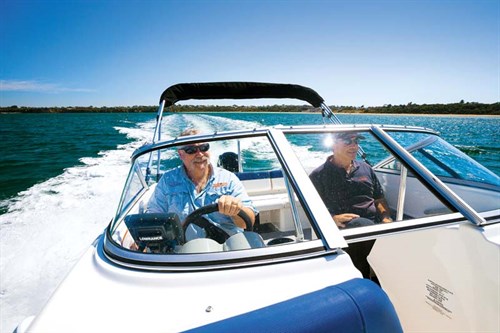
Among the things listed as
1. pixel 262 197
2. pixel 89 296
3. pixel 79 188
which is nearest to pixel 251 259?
pixel 89 296

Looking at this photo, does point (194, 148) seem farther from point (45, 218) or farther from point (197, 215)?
point (45, 218)

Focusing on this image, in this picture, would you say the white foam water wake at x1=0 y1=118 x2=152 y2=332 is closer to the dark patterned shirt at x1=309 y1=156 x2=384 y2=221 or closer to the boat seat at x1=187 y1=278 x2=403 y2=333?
the boat seat at x1=187 y1=278 x2=403 y2=333

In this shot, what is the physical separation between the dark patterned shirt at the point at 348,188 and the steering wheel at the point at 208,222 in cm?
45

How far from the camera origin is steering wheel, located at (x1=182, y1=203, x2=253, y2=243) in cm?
144

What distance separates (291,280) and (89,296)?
2.58 ft

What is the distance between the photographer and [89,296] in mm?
1051

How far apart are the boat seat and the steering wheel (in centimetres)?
58

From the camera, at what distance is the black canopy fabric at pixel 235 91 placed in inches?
129

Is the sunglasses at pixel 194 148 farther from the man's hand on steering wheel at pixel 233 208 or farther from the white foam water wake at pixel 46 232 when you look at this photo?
the white foam water wake at pixel 46 232

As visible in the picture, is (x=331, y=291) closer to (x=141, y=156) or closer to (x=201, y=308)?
(x=201, y=308)

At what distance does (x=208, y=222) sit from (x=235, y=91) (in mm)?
2252

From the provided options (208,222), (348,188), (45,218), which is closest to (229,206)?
(208,222)

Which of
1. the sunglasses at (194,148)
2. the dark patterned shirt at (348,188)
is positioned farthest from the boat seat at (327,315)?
the sunglasses at (194,148)

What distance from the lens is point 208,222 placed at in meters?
1.51
